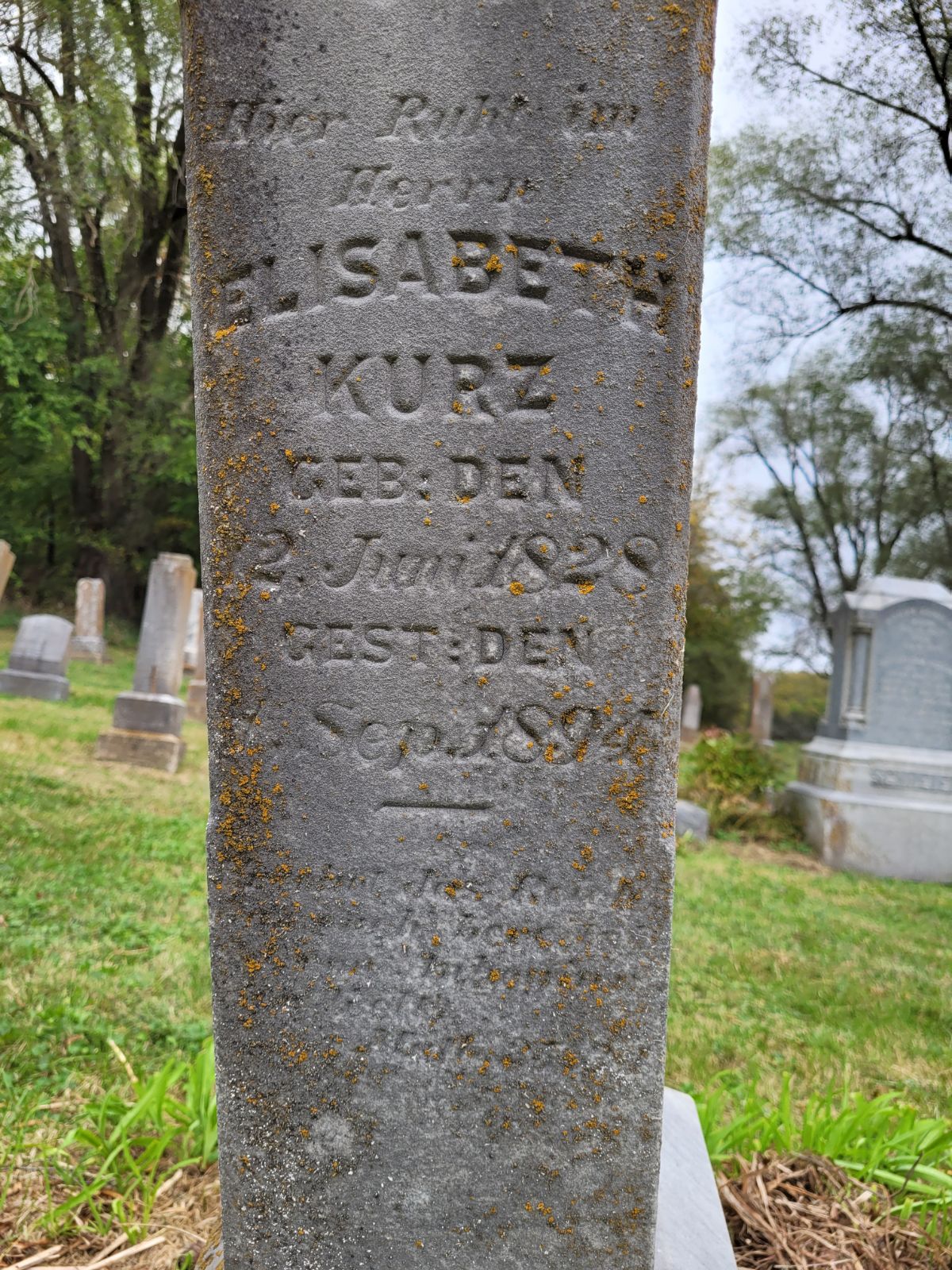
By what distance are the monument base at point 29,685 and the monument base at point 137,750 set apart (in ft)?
11.1

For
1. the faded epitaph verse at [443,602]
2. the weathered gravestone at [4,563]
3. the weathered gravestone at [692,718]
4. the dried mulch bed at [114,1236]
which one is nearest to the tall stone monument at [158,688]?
the weathered gravestone at [4,563]

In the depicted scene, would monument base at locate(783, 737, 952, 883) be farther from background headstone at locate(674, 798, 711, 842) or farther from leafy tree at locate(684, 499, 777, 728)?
leafy tree at locate(684, 499, 777, 728)

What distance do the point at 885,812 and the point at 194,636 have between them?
12634 millimetres

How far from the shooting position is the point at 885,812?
29.3 feet

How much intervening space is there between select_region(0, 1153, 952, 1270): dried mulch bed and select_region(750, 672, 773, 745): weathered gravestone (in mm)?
17018

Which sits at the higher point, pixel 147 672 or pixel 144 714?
pixel 147 672

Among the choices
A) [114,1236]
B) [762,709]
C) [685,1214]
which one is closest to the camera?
[685,1214]

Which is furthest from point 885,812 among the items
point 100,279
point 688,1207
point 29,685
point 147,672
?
point 100,279

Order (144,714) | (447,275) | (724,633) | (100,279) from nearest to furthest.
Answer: (447,275), (144,714), (100,279), (724,633)

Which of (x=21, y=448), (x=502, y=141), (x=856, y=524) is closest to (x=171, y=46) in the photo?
(x=502, y=141)

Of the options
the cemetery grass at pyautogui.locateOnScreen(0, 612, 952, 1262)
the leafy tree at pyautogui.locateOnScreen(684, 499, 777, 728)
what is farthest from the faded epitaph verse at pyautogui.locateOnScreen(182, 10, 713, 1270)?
the leafy tree at pyautogui.locateOnScreen(684, 499, 777, 728)

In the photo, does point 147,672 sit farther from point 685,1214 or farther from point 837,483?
point 837,483

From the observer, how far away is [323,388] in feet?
6.14

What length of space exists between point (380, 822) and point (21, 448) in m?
21.7
